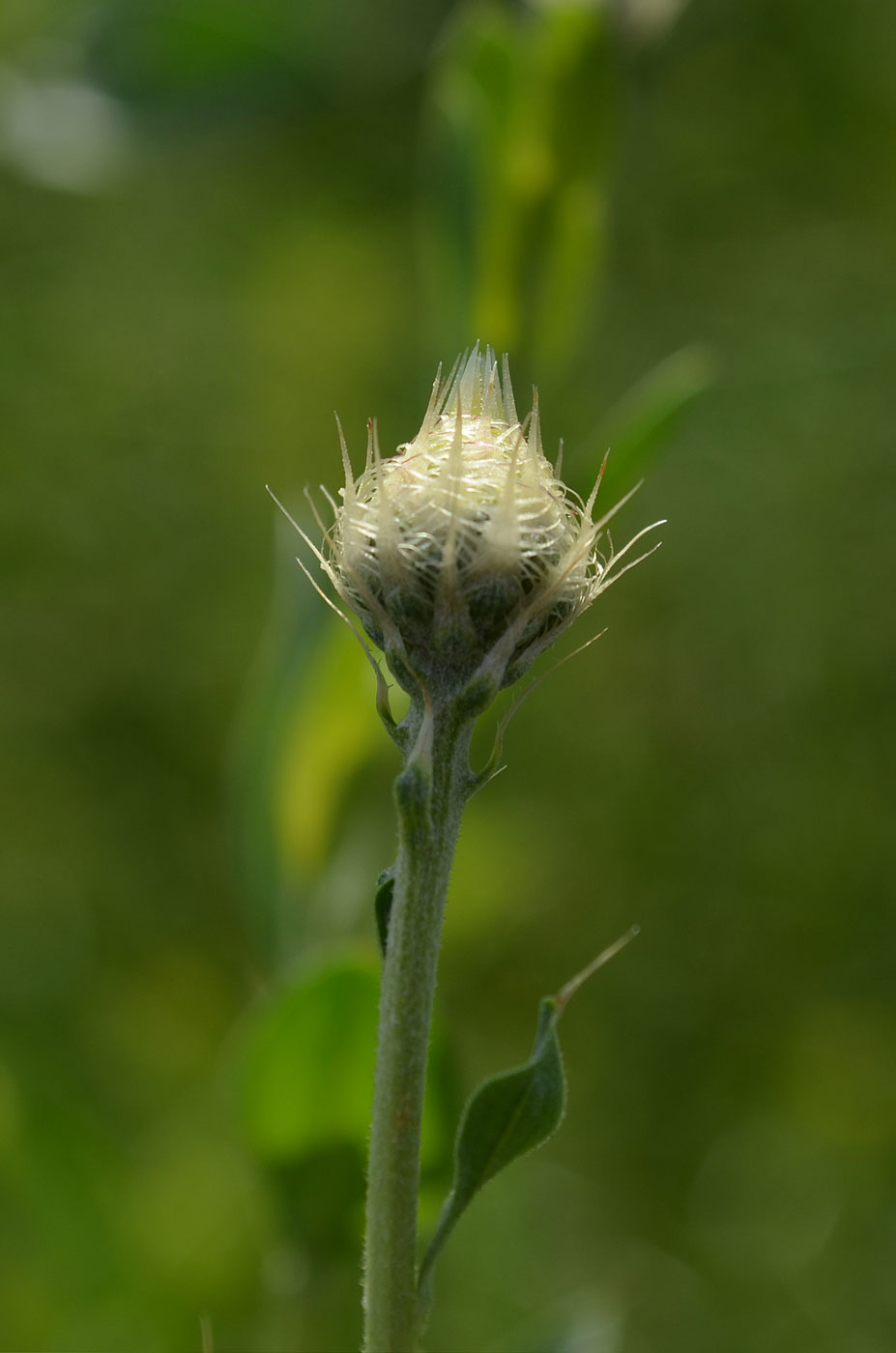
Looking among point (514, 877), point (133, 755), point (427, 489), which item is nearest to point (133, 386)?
point (133, 755)

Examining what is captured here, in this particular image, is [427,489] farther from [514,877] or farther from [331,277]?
[331,277]

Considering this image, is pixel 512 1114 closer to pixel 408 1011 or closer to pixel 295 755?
pixel 408 1011

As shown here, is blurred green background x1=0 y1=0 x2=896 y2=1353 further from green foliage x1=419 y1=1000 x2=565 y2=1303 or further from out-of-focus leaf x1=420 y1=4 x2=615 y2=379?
green foliage x1=419 y1=1000 x2=565 y2=1303

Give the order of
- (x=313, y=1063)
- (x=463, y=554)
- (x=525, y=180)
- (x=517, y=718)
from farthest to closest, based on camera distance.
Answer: (x=517, y=718), (x=525, y=180), (x=313, y=1063), (x=463, y=554)

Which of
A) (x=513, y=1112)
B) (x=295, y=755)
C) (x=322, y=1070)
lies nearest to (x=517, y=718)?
(x=295, y=755)

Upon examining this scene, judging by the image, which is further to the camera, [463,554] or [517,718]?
[517,718]

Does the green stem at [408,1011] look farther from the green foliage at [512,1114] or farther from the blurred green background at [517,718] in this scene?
the blurred green background at [517,718]
